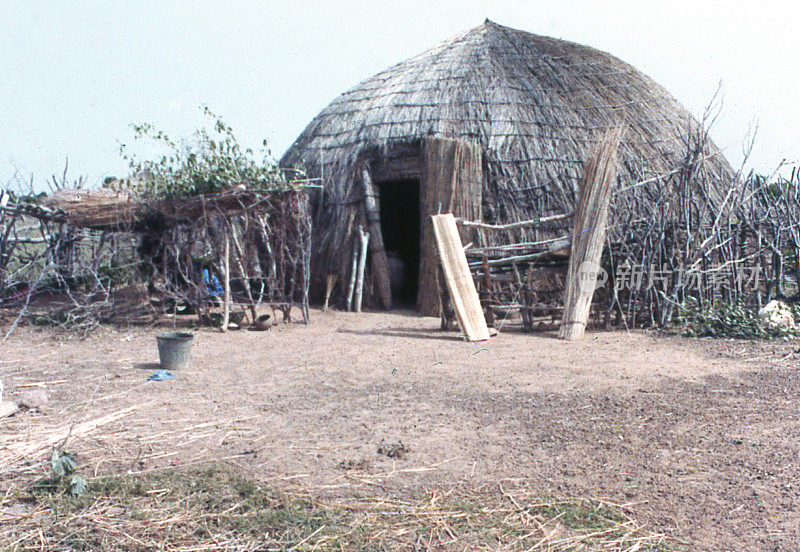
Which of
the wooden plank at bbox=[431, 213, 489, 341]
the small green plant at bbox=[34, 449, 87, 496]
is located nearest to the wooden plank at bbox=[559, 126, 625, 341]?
the wooden plank at bbox=[431, 213, 489, 341]

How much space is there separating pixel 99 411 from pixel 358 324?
4684 millimetres

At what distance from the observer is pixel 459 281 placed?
315 inches

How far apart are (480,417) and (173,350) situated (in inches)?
112

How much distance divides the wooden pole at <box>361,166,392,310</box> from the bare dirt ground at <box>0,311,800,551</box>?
10.2 feet

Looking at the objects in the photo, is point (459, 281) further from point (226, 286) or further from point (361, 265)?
point (226, 286)

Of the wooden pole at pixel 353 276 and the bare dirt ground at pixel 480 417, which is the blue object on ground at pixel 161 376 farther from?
the wooden pole at pixel 353 276

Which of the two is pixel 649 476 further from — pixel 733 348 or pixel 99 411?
pixel 733 348

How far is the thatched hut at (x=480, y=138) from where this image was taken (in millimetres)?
9844

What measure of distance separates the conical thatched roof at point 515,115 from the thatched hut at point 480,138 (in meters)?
0.02

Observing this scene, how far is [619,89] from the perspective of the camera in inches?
440

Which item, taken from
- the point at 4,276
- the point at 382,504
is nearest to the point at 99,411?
the point at 382,504

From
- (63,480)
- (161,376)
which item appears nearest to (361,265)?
(161,376)

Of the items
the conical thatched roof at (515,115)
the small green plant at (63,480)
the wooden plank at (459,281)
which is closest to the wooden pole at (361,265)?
the conical thatched roof at (515,115)

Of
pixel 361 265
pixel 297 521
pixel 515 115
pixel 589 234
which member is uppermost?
pixel 515 115
